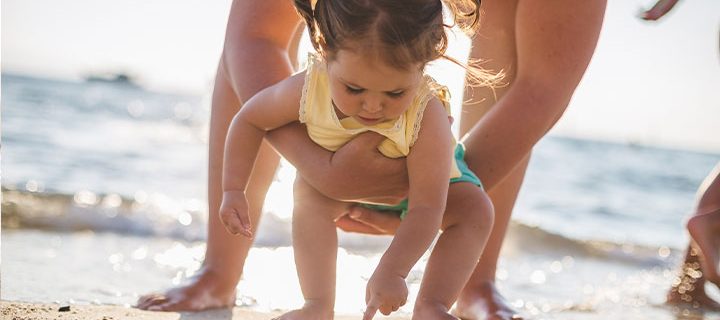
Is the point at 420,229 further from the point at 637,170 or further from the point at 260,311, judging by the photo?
the point at 637,170

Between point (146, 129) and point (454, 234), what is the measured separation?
14.7 meters

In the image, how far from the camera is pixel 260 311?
10.00 ft

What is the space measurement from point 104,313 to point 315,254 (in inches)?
35.4

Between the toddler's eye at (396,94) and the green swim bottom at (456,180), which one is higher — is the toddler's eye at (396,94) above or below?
above

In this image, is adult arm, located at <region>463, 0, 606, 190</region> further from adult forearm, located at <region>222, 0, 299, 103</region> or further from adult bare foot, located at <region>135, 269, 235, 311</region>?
adult bare foot, located at <region>135, 269, 235, 311</region>

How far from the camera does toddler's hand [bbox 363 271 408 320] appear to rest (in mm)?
1916

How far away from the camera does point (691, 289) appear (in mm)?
4129

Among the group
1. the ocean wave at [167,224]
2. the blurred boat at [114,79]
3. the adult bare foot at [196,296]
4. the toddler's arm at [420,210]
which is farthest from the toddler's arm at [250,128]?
the blurred boat at [114,79]

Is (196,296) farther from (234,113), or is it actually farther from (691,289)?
(691,289)

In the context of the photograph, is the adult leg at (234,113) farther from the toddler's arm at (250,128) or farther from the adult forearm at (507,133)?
the adult forearm at (507,133)

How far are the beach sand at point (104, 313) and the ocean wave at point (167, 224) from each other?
2.92 m

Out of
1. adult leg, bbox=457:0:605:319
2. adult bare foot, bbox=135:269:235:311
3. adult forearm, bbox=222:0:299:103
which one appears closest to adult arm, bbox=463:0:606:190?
adult leg, bbox=457:0:605:319

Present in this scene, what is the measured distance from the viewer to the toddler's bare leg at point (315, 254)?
2.15 m

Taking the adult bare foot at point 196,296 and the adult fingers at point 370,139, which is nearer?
the adult fingers at point 370,139
